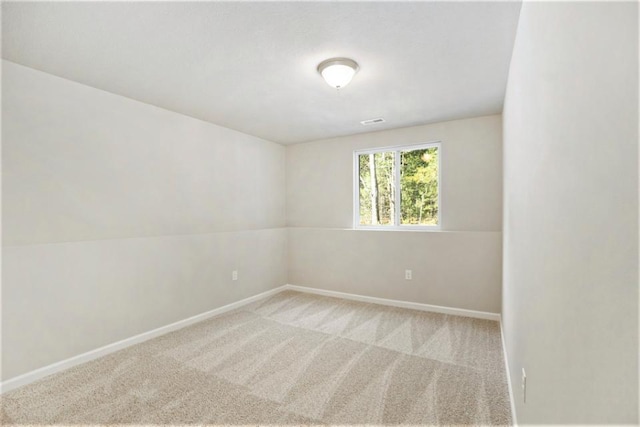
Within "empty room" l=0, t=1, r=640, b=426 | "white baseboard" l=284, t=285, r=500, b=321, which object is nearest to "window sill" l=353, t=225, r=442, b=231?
"empty room" l=0, t=1, r=640, b=426

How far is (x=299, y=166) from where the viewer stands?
5.27 metres

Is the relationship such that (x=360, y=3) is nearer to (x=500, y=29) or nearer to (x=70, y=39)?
(x=500, y=29)

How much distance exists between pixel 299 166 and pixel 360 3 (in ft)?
11.7

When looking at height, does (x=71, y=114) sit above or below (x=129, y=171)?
above

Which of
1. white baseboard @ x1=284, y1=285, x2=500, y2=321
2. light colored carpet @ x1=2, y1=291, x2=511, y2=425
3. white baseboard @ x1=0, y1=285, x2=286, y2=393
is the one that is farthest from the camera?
white baseboard @ x1=284, y1=285, x2=500, y2=321

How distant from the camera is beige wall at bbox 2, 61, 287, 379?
8.04 feet

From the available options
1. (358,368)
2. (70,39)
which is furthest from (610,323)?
(70,39)

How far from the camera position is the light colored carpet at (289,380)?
2037 mm

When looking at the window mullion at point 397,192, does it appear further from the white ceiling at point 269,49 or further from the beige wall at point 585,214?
the beige wall at point 585,214

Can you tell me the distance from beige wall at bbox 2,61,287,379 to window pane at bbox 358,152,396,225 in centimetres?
183

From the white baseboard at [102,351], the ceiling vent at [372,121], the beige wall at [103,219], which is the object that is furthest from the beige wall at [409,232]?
the white baseboard at [102,351]

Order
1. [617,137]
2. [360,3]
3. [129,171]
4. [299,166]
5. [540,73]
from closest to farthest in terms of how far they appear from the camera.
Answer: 1. [617,137]
2. [540,73]
3. [360,3]
4. [129,171]
5. [299,166]

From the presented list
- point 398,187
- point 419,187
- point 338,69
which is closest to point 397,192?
point 398,187

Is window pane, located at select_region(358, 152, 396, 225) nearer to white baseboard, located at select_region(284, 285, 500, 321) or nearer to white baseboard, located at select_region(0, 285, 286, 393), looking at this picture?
white baseboard, located at select_region(284, 285, 500, 321)
